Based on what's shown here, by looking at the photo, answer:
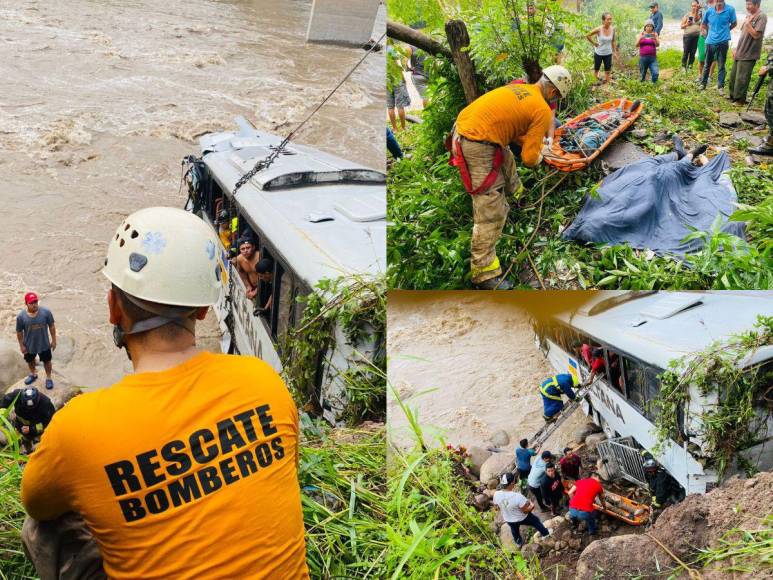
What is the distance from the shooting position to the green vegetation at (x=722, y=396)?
117 cm

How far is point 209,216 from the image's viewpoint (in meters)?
4.95

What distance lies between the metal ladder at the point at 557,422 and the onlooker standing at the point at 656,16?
2.92ft

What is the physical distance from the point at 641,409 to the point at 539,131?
103 centimetres

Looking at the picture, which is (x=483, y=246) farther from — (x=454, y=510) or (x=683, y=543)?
(x=683, y=543)

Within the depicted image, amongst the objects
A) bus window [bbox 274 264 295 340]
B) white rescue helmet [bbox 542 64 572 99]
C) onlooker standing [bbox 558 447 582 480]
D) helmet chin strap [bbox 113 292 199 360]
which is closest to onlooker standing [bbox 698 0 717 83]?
white rescue helmet [bbox 542 64 572 99]

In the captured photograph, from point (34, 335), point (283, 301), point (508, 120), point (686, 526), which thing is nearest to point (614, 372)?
point (686, 526)

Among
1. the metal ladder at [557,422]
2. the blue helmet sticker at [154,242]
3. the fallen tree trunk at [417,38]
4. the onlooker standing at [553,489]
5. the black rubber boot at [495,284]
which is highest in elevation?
the fallen tree trunk at [417,38]

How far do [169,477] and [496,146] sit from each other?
1392 mm

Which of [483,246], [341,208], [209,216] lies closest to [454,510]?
[483,246]

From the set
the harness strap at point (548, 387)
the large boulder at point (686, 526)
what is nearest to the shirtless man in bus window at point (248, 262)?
the harness strap at point (548, 387)

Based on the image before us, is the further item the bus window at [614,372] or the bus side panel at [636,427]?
the bus window at [614,372]

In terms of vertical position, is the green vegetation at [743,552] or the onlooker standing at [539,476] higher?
the green vegetation at [743,552]

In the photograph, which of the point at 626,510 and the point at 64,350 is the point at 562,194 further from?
the point at 64,350

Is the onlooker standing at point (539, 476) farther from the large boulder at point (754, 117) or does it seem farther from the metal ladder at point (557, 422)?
the large boulder at point (754, 117)
